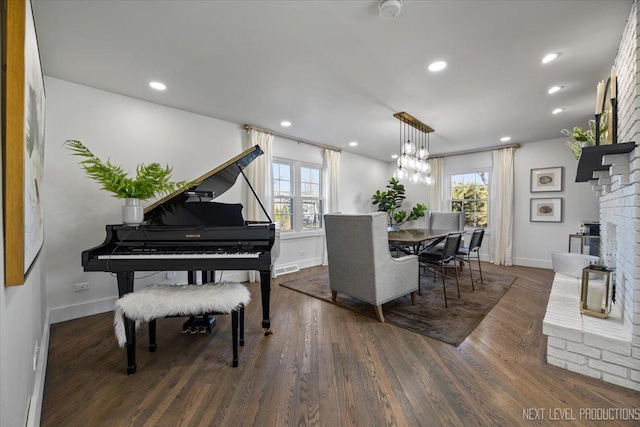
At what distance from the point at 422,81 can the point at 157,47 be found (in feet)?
8.26

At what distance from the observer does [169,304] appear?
1711 mm

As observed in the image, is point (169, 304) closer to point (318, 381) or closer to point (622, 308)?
point (318, 381)

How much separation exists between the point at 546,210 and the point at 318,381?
563 cm

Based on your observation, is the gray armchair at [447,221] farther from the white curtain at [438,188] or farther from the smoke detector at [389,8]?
the smoke detector at [389,8]

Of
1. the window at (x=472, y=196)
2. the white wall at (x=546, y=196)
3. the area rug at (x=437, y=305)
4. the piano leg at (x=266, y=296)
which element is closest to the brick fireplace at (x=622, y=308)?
the area rug at (x=437, y=305)

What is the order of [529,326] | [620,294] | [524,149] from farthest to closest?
1. [524,149]
2. [529,326]
3. [620,294]

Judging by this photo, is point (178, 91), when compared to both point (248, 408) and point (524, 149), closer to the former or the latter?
point (248, 408)

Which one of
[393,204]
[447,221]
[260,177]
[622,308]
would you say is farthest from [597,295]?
[393,204]

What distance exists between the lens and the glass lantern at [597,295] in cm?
191

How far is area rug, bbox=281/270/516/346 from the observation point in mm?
2438

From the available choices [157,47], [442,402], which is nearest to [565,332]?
[442,402]

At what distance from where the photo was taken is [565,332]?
6.02 ft

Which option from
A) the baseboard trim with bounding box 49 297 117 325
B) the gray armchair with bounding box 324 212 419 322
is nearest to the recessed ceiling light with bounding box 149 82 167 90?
the gray armchair with bounding box 324 212 419 322

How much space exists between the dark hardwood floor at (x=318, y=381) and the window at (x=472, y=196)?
3.70 meters
